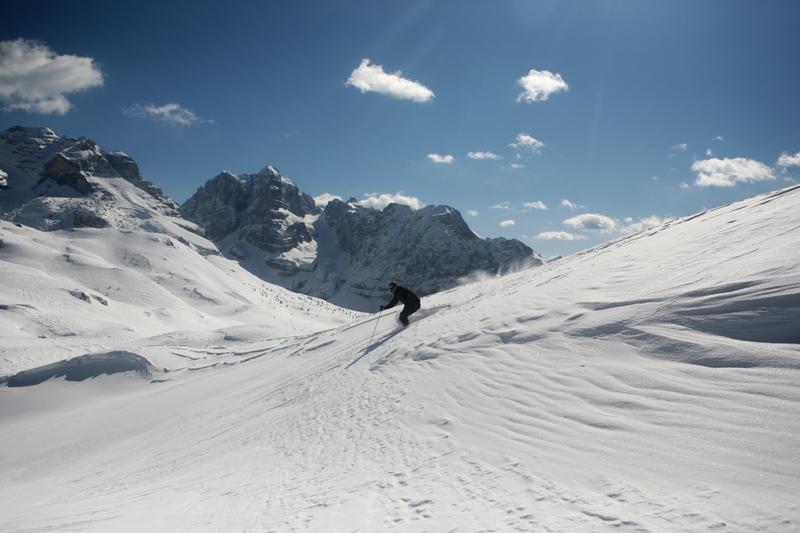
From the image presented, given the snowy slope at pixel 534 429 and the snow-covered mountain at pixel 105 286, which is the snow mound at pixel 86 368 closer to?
the snow-covered mountain at pixel 105 286

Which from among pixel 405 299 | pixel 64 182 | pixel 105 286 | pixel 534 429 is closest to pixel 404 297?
pixel 405 299

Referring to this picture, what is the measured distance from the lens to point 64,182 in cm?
11688

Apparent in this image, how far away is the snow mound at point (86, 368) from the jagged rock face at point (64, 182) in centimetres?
6761

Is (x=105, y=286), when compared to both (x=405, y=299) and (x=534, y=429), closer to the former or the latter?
(x=405, y=299)

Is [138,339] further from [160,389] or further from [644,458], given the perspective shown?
[644,458]

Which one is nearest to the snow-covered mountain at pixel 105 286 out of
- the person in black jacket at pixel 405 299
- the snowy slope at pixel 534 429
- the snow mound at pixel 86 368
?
the snow mound at pixel 86 368

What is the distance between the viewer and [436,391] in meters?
7.52

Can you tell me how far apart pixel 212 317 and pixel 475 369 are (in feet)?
156

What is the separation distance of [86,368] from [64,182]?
124m

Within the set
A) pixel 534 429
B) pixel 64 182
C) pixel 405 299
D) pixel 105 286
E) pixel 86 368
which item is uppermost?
pixel 64 182

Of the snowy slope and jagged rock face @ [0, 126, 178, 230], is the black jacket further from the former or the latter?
jagged rock face @ [0, 126, 178, 230]

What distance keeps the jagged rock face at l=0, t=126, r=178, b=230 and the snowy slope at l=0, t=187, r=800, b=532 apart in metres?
84.6

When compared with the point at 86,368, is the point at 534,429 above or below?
above

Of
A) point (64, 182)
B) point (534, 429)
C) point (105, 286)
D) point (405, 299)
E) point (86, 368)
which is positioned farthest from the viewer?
point (64, 182)
